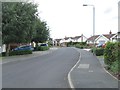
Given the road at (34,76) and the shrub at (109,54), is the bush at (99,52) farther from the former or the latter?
the shrub at (109,54)

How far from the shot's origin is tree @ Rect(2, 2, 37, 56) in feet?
131

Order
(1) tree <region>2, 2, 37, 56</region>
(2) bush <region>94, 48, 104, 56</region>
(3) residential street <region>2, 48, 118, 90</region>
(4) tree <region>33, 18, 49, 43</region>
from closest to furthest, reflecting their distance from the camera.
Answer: (3) residential street <region>2, 48, 118, 90</region> → (1) tree <region>2, 2, 37, 56</region> → (2) bush <region>94, 48, 104, 56</region> → (4) tree <region>33, 18, 49, 43</region>

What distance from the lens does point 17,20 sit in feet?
136

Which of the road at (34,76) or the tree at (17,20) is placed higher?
the tree at (17,20)

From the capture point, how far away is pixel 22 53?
1916 inches

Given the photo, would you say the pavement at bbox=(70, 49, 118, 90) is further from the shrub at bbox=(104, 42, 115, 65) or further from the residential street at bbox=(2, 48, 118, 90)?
the shrub at bbox=(104, 42, 115, 65)

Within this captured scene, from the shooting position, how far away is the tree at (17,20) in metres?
40.0

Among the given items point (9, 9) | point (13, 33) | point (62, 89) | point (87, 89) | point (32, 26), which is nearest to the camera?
point (87, 89)

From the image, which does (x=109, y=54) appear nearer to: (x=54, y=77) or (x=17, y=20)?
(x=54, y=77)

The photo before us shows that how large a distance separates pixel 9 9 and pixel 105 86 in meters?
27.9

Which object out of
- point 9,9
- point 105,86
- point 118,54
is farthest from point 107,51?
point 9,9

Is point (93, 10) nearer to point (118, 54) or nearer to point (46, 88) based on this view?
point (118, 54)

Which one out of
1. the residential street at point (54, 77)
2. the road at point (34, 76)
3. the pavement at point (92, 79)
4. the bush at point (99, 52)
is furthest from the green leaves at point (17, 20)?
the pavement at point (92, 79)

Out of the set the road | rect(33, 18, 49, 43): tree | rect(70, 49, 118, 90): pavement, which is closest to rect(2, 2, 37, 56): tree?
the road
